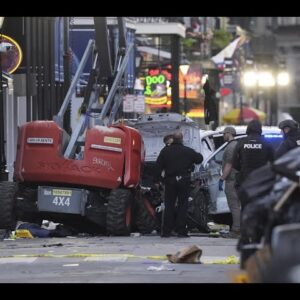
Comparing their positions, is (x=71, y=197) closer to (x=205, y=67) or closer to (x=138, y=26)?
(x=138, y=26)

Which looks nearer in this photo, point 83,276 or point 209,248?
point 83,276

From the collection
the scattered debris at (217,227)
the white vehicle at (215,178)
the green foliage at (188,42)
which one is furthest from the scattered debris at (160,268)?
the green foliage at (188,42)

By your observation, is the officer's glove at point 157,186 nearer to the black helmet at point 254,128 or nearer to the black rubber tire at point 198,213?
the black rubber tire at point 198,213

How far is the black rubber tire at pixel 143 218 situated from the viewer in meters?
18.1

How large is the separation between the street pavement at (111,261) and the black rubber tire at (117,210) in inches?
9.1

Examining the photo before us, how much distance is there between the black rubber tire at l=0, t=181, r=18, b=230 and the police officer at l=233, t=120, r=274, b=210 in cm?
375

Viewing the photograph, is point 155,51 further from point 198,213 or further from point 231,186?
point 231,186

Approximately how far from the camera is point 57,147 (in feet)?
57.9

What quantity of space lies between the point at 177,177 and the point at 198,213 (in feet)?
4.97

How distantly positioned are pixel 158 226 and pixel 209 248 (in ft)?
10.5

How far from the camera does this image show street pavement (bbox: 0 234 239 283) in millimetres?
11992

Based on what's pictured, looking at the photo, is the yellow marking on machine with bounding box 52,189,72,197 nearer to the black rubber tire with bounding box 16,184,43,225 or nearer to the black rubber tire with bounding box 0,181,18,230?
the black rubber tire with bounding box 16,184,43,225

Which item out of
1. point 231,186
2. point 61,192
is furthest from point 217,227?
point 61,192
